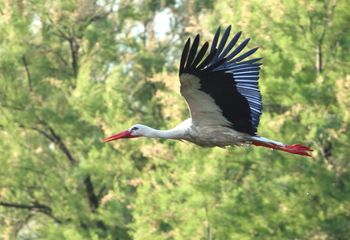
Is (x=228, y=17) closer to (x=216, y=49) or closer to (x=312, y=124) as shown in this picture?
(x=312, y=124)

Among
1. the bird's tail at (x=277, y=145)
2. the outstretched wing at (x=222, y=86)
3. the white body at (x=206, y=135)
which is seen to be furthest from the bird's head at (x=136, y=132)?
the bird's tail at (x=277, y=145)

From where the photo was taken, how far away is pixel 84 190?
26125mm

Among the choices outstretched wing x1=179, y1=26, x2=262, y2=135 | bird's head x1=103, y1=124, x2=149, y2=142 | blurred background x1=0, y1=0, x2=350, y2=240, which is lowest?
blurred background x1=0, y1=0, x2=350, y2=240

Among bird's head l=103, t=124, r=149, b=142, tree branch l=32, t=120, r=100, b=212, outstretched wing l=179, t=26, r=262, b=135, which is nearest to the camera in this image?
outstretched wing l=179, t=26, r=262, b=135

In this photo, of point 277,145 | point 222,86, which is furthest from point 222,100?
point 277,145

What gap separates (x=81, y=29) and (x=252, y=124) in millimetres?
14275

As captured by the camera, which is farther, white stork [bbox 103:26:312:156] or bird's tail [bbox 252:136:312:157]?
bird's tail [bbox 252:136:312:157]

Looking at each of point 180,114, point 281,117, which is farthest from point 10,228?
point 281,117

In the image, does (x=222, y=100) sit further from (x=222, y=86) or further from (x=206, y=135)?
(x=206, y=135)

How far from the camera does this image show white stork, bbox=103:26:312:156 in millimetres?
11680

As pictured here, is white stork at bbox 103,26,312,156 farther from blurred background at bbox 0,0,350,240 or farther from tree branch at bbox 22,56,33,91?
tree branch at bbox 22,56,33,91

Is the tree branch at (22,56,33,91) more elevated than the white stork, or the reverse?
the white stork

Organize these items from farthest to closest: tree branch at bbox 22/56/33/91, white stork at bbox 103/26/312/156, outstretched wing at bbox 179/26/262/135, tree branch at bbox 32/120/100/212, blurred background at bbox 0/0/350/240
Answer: tree branch at bbox 32/120/100/212
tree branch at bbox 22/56/33/91
blurred background at bbox 0/0/350/240
white stork at bbox 103/26/312/156
outstretched wing at bbox 179/26/262/135

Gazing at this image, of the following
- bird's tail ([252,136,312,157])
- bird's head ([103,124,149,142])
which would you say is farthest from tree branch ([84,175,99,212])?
bird's tail ([252,136,312,157])
